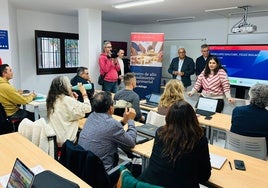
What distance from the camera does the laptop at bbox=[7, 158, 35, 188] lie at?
1209mm

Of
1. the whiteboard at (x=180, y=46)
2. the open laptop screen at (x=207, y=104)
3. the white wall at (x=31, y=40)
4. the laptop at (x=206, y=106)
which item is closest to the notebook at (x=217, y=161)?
the laptop at (x=206, y=106)

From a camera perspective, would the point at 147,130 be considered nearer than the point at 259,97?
No

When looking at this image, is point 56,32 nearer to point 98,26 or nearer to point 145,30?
point 98,26

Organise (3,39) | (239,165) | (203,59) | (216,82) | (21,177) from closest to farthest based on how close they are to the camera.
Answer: (21,177) < (239,165) < (216,82) < (3,39) < (203,59)

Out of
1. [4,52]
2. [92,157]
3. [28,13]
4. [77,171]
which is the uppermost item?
[28,13]

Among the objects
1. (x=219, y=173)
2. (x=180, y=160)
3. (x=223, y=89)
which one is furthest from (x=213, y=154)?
(x=223, y=89)

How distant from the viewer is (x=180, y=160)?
1476 millimetres

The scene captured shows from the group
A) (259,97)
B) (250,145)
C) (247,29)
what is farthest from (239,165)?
(247,29)

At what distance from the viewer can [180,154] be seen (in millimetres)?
1480

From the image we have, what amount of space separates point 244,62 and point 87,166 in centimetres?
517

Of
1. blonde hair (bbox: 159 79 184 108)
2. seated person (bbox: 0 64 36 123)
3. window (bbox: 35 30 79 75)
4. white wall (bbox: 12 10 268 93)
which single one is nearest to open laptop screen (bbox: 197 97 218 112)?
blonde hair (bbox: 159 79 184 108)

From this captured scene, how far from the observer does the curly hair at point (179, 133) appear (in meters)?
1.49

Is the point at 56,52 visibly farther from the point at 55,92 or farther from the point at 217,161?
the point at 217,161

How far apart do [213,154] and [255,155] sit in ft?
1.76
